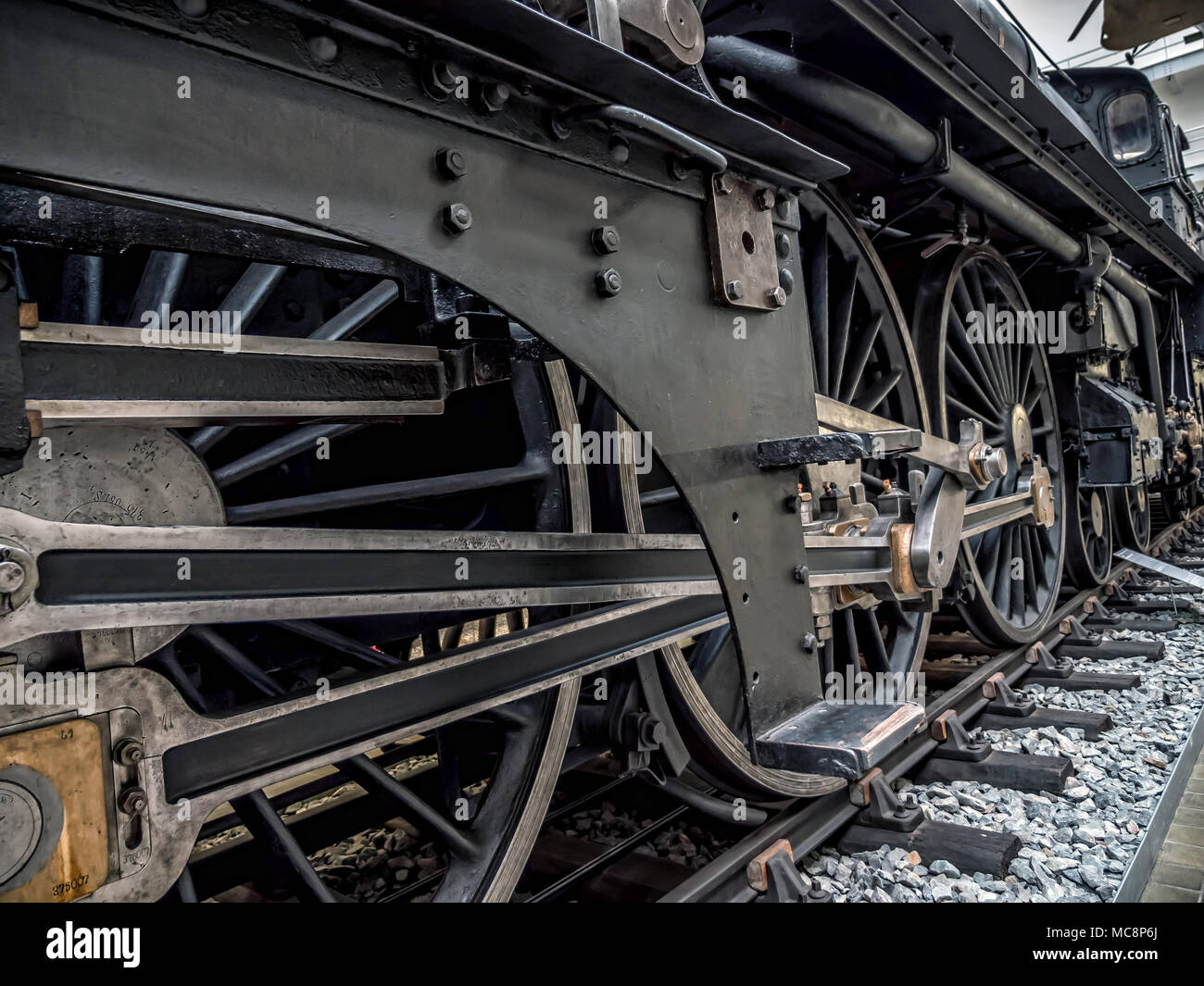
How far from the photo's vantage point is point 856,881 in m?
2.26

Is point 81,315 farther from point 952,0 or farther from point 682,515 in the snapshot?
point 952,0

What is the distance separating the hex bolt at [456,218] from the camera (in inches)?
38.5

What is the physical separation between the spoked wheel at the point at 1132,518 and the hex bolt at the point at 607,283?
624 cm

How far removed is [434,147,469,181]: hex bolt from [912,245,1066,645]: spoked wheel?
118 inches

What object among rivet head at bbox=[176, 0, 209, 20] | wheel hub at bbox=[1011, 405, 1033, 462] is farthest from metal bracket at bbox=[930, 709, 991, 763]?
rivet head at bbox=[176, 0, 209, 20]

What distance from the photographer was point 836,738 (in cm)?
137

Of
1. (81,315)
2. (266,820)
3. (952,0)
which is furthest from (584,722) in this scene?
(952,0)

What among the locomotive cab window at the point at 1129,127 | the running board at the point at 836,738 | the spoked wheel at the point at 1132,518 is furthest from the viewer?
the locomotive cab window at the point at 1129,127

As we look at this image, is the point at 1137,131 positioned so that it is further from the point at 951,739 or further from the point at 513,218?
the point at 513,218

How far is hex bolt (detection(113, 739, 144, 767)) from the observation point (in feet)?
3.39

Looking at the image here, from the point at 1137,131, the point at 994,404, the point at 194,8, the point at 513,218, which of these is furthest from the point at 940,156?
the point at 1137,131

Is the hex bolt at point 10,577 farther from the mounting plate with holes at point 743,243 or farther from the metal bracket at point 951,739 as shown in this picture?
the metal bracket at point 951,739

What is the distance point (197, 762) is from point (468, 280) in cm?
71

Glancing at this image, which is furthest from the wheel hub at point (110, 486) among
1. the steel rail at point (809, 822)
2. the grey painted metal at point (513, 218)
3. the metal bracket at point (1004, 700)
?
the metal bracket at point (1004, 700)
